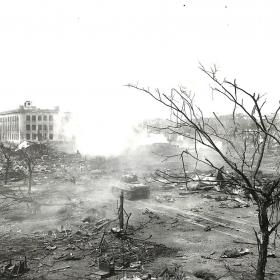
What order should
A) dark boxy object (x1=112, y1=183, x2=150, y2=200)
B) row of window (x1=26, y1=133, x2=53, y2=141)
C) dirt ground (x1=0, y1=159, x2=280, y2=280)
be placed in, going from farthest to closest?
1. row of window (x1=26, y1=133, x2=53, y2=141)
2. dark boxy object (x1=112, y1=183, x2=150, y2=200)
3. dirt ground (x1=0, y1=159, x2=280, y2=280)

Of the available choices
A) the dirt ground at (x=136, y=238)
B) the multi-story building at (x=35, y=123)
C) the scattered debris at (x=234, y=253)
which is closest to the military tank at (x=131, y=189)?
the dirt ground at (x=136, y=238)

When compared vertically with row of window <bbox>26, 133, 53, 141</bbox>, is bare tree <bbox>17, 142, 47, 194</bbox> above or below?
below

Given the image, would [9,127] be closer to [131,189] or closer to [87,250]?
[131,189]

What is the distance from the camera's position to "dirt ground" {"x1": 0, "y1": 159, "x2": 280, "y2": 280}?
9430mm

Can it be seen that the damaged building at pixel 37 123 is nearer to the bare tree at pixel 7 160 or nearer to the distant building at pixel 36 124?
the distant building at pixel 36 124

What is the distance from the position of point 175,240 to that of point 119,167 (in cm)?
2033

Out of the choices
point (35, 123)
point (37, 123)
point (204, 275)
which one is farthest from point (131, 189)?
point (35, 123)

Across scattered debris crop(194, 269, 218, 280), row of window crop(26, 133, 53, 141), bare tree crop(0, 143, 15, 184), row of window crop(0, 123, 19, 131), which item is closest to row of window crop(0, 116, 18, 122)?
row of window crop(0, 123, 19, 131)

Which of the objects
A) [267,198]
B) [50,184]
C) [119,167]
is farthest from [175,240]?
[119,167]

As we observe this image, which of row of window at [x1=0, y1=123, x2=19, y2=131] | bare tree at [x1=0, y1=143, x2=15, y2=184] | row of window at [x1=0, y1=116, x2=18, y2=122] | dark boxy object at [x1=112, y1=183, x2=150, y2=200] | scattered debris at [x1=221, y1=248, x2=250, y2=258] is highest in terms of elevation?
row of window at [x1=0, y1=116, x2=18, y2=122]

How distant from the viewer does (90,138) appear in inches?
1773

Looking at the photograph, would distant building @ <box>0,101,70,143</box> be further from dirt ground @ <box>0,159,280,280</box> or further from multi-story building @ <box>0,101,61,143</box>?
dirt ground @ <box>0,159,280,280</box>

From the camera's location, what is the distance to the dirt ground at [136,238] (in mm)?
9430

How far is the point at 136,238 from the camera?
12141mm
